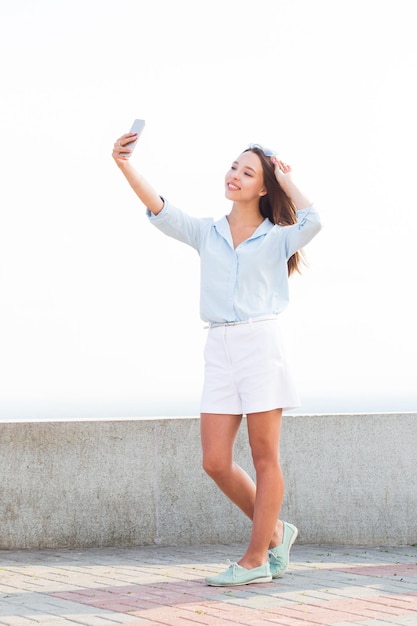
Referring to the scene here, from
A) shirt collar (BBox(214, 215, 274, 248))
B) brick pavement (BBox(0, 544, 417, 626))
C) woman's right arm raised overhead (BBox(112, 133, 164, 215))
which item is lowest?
brick pavement (BBox(0, 544, 417, 626))

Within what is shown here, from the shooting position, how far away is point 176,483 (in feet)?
21.2

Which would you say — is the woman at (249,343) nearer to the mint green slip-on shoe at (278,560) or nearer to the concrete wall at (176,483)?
the mint green slip-on shoe at (278,560)

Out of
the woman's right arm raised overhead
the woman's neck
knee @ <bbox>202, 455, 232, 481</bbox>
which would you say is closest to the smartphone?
the woman's right arm raised overhead

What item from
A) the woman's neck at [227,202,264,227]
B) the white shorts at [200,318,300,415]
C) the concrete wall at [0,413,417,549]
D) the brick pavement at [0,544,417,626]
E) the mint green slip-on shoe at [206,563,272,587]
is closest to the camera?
the brick pavement at [0,544,417,626]

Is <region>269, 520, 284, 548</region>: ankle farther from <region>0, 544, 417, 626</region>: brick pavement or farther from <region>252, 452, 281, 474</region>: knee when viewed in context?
<region>252, 452, 281, 474</region>: knee

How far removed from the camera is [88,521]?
6.32 meters

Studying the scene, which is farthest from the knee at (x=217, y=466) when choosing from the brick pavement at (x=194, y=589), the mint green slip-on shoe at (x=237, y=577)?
the brick pavement at (x=194, y=589)

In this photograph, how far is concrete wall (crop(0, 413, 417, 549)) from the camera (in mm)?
6305

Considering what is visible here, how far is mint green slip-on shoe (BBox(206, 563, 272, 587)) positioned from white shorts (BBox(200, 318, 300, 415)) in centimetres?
72

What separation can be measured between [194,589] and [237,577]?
0.21 meters

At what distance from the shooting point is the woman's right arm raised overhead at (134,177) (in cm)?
496

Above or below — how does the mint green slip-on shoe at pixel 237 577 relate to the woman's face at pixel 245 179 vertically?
below

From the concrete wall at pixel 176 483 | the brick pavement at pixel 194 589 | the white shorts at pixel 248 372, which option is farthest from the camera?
the concrete wall at pixel 176 483

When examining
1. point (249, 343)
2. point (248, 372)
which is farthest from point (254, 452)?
point (249, 343)
